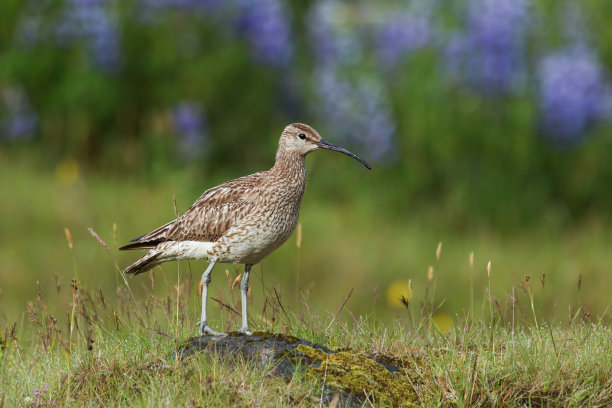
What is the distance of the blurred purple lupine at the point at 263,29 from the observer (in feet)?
49.5

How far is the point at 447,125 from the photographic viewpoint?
13.7 meters

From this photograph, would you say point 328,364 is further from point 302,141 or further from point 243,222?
point 302,141

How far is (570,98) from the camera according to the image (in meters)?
13.8

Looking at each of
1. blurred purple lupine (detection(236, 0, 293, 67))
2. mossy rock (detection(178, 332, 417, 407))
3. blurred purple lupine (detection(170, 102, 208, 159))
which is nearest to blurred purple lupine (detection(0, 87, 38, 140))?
blurred purple lupine (detection(170, 102, 208, 159))

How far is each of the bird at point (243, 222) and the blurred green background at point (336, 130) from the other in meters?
5.37

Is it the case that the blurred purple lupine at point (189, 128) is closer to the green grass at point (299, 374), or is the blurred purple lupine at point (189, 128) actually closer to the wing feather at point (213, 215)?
the wing feather at point (213, 215)

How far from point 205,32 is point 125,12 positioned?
135cm

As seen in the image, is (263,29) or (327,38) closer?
(263,29)

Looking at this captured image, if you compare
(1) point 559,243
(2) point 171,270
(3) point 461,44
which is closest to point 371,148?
(3) point 461,44

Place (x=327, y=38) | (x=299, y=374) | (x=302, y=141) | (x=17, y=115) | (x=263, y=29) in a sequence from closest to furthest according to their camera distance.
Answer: (x=299, y=374)
(x=302, y=141)
(x=17, y=115)
(x=263, y=29)
(x=327, y=38)

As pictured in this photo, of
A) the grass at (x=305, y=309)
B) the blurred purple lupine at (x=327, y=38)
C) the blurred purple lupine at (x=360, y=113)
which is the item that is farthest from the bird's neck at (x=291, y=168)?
the blurred purple lupine at (x=327, y=38)

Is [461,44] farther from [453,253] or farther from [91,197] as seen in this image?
[91,197]

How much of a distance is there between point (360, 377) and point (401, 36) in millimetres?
11681

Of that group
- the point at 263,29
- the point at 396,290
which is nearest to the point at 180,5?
the point at 263,29
